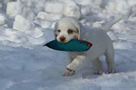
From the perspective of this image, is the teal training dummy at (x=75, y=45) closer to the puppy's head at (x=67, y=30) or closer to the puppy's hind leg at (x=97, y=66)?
Answer: the puppy's head at (x=67, y=30)

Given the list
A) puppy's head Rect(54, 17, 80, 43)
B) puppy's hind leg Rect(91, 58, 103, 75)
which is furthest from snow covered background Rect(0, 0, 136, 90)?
puppy's head Rect(54, 17, 80, 43)

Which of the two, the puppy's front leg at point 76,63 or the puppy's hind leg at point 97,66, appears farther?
the puppy's hind leg at point 97,66

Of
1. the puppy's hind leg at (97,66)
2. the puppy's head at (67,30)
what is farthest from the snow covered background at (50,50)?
the puppy's head at (67,30)

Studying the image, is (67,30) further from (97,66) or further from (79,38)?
(97,66)

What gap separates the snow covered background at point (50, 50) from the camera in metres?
2.77

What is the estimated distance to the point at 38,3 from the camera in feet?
26.3

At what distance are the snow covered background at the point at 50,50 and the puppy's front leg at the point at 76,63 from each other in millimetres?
146

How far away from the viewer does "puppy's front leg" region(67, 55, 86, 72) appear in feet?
9.12

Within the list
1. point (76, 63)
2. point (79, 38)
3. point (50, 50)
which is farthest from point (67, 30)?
point (50, 50)

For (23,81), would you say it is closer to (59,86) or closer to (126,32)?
(59,86)

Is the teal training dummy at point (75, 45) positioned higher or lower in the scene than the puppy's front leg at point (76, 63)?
higher

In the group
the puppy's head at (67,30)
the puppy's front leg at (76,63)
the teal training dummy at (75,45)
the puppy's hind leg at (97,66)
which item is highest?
the puppy's head at (67,30)

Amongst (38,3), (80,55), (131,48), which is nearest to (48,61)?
(80,55)

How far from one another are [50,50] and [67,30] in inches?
68.7
